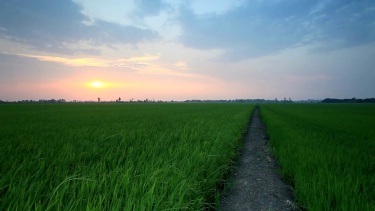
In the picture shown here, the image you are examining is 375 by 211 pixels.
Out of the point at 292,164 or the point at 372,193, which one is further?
the point at 292,164

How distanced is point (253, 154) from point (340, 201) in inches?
168

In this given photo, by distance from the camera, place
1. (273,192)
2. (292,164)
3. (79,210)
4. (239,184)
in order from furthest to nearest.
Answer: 1. (292,164)
2. (239,184)
3. (273,192)
4. (79,210)

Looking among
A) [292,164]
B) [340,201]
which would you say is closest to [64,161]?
[340,201]

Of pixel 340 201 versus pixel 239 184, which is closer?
pixel 340 201

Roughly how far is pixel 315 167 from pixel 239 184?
5.28 ft

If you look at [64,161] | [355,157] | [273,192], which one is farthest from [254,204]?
[355,157]

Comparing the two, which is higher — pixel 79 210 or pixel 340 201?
pixel 79 210

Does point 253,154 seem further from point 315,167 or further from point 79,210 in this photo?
point 79,210

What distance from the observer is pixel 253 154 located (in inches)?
279

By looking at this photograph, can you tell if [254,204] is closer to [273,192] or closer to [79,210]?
[273,192]

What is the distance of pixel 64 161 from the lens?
3.46 m

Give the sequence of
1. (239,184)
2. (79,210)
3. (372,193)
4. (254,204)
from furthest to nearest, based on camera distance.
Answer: (239,184) < (254,204) < (372,193) < (79,210)

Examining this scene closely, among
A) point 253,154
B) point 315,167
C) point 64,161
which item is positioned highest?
point 64,161

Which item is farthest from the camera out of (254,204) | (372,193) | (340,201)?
(254,204)
